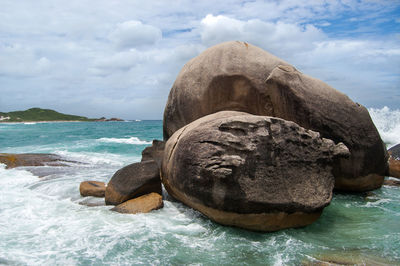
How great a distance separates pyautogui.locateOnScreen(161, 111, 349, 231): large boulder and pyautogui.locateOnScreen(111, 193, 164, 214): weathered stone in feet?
2.58

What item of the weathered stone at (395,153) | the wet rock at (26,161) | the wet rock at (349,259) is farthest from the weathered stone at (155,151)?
the weathered stone at (395,153)

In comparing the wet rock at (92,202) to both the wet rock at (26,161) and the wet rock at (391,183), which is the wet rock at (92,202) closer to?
the wet rock at (26,161)

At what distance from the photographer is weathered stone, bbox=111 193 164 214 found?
5535 millimetres

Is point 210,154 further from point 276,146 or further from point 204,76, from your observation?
point 204,76

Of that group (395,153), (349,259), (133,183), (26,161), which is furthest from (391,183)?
(26,161)

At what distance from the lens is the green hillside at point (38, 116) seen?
290ft

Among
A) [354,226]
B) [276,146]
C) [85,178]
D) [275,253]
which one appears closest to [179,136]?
[276,146]

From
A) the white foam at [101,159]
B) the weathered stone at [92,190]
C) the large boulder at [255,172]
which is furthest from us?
the white foam at [101,159]

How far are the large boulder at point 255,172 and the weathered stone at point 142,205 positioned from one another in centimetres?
79

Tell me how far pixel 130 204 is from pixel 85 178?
3323 millimetres

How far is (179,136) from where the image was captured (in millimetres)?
5758

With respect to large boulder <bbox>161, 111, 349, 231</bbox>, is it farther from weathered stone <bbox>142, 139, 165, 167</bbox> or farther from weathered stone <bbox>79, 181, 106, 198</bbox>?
weathered stone <bbox>142, 139, 165, 167</bbox>

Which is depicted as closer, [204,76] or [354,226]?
[354,226]

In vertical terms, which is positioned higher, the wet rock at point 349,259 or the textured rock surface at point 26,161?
the textured rock surface at point 26,161
